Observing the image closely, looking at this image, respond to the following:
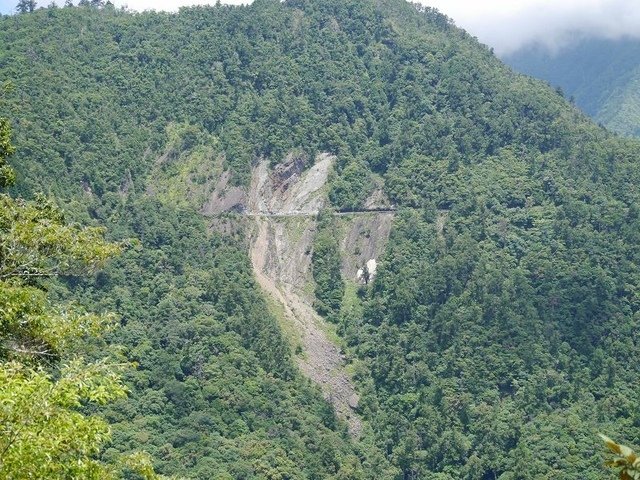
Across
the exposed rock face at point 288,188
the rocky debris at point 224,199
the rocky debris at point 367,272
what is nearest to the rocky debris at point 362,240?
the rocky debris at point 367,272

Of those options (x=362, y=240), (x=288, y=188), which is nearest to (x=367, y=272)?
(x=362, y=240)

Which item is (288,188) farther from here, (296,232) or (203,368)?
(203,368)

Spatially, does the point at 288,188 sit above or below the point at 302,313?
above

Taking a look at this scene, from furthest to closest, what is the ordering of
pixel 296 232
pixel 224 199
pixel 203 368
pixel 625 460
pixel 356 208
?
1. pixel 356 208
2. pixel 296 232
3. pixel 224 199
4. pixel 203 368
5. pixel 625 460

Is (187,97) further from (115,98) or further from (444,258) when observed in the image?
(444,258)

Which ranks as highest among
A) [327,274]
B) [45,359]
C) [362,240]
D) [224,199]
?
[45,359]

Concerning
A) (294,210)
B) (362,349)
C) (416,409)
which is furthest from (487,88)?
(416,409)

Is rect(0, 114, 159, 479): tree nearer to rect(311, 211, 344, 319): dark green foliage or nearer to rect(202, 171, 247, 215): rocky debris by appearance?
rect(311, 211, 344, 319): dark green foliage
